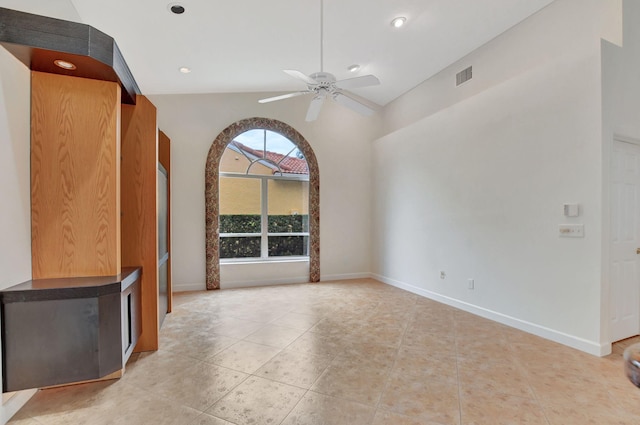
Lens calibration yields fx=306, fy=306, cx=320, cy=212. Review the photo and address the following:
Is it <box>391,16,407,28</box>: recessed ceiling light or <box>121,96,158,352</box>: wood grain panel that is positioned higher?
<box>391,16,407,28</box>: recessed ceiling light

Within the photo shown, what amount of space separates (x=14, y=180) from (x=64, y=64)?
2.90 ft

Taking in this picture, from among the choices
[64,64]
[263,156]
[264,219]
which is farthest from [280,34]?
[264,219]

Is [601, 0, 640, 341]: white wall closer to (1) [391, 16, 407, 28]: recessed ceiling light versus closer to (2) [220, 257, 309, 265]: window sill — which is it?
(1) [391, 16, 407, 28]: recessed ceiling light

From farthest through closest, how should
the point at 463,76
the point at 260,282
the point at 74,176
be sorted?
the point at 260,282
the point at 463,76
the point at 74,176

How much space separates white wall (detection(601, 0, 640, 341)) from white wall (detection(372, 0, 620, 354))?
0.07 meters

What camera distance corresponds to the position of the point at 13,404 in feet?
6.80

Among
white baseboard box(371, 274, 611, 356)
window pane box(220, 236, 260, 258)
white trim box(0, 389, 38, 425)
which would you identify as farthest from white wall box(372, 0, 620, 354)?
white trim box(0, 389, 38, 425)

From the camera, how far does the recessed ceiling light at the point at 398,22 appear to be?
379 cm

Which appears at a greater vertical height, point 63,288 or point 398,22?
point 398,22

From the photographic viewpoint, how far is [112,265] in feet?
8.07

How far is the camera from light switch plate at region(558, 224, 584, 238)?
303 cm

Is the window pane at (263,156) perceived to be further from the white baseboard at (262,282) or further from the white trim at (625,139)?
the white trim at (625,139)

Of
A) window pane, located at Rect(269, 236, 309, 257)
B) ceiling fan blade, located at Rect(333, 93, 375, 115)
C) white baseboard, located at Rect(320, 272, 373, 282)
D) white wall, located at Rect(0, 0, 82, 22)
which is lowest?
white baseboard, located at Rect(320, 272, 373, 282)

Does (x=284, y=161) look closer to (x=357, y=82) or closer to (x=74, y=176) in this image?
(x=357, y=82)
